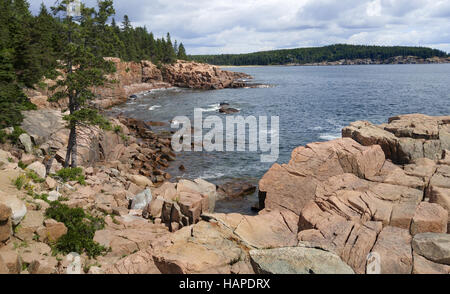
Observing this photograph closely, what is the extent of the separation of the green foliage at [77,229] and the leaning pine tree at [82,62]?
889cm

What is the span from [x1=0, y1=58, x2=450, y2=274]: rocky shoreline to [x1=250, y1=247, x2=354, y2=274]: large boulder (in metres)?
0.04

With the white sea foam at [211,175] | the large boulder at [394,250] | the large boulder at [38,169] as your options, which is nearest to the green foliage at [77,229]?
the large boulder at [38,169]

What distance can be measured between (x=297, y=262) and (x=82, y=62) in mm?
19636

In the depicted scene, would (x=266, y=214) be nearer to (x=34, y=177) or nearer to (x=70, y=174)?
(x=34, y=177)

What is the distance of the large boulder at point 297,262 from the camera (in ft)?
37.2

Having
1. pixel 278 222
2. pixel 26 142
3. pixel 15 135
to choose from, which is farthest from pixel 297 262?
pixel 15 135

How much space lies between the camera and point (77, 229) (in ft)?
47.3

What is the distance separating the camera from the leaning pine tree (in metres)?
22.0

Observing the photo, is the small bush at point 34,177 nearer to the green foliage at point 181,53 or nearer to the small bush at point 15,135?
the small bush at point 15,135

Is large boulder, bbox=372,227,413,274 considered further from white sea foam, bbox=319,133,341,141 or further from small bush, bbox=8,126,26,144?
white sea foam, bbox=319,133,341,141

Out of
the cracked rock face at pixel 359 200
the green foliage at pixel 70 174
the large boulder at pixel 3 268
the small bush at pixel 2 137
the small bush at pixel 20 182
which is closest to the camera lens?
the large boulder at pixel 3 268

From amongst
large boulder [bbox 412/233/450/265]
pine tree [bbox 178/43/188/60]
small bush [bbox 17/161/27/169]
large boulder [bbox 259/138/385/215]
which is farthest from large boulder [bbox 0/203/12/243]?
pine tree [bbox 178/43/188/60]
